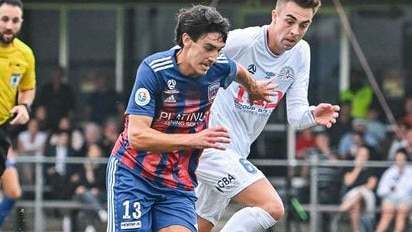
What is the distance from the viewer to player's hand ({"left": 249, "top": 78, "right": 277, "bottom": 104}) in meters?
9.38

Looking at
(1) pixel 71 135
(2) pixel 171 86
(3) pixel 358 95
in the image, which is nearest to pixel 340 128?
(3) pixel 358 95

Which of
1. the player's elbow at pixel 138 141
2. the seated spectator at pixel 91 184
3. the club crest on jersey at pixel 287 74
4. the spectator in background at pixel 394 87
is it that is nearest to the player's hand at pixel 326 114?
the club crest on jersey at pixel 287 74

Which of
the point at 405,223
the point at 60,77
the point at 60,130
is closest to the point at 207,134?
the point at 405,223

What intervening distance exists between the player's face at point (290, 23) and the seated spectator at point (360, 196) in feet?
22.2

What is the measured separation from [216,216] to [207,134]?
84.3 inches

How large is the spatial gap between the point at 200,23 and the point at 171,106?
1.89 feet

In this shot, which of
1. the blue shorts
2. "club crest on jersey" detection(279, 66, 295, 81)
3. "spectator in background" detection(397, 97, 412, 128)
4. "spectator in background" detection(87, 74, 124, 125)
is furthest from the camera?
"spectator in background" detection(87, 74, 124, 125)

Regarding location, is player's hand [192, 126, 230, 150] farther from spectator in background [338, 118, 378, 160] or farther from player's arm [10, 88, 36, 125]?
spectator in background [338, 118, 378, 160]

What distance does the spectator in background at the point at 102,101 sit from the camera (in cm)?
2033

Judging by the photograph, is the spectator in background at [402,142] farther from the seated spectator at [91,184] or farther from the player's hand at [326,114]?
the player's hand at [326,114]

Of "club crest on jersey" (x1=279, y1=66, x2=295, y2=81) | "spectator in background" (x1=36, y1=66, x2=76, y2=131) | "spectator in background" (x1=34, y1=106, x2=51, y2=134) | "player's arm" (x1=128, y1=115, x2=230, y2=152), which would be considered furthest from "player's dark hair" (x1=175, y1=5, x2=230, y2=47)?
"spectator in background" (x1=36, y1=66, x2=76, y2=131)

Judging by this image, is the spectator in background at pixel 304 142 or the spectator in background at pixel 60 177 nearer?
the spectator in background at pixel 60 177

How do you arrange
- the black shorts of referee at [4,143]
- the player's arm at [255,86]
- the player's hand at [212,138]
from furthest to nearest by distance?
the black shorts of referee at [4,143], the player's arm at [255,86], the player's hand at [212,138]

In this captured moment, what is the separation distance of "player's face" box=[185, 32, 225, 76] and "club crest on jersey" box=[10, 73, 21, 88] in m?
3.83
